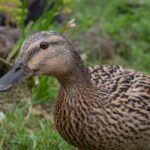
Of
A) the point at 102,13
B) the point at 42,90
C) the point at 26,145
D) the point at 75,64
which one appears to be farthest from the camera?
the point at 102,13

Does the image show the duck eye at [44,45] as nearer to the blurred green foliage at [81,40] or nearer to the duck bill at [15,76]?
the duck bill at [15,76]

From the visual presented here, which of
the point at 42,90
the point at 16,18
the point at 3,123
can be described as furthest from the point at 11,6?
the point at 3,123

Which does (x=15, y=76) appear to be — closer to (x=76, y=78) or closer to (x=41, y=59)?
(x=41, y=59)

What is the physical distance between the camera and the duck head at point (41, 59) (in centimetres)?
475

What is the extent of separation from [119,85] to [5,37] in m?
2.59

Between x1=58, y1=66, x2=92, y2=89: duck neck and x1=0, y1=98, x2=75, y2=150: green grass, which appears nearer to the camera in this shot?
x1=58, y1=66, x2=92, y2=89: duck neck

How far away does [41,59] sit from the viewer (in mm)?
4801

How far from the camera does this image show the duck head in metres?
4.75

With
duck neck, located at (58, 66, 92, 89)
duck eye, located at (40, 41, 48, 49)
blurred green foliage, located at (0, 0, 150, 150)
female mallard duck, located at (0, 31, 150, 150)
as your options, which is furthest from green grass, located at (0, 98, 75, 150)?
duck eye, located at (40, 41, 48, 49)

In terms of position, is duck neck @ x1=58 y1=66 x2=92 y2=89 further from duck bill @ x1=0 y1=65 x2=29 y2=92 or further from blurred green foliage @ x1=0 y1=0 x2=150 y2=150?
blurred green foliage @ x1=0 y1=0 x2=150 y2=150

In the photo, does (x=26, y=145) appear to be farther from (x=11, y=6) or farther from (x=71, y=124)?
(x=11, y=6)

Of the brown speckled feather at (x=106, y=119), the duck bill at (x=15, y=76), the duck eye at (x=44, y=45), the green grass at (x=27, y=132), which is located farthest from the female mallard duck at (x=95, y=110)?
the green grass at (x=27, y=132)

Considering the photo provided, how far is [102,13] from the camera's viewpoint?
10.5m

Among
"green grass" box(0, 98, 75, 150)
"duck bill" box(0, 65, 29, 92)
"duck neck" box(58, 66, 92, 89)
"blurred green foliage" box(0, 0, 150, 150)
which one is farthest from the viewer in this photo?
"blurred green foliage" box(0, 0, 150, 150)
